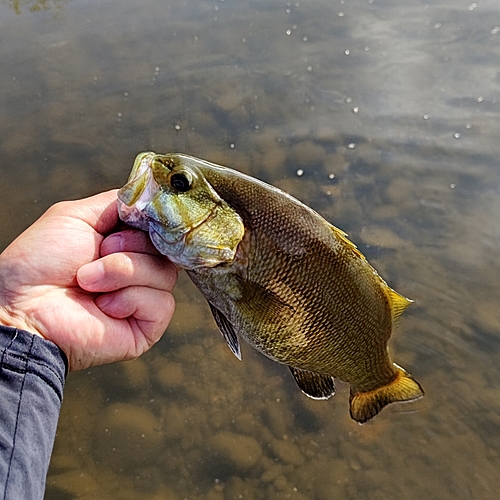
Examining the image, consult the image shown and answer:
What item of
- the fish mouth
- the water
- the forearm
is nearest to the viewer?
the forearm

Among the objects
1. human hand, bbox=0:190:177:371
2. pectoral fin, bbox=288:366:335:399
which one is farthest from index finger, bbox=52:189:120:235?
pectoral fin, bbox=288:366:335:399

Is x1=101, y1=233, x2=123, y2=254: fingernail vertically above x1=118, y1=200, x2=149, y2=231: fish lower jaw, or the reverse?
x1=118, y1=200, x2=149, y2=231: fish lower jaw

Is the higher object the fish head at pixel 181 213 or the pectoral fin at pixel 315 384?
the fish head at pixel 181 213

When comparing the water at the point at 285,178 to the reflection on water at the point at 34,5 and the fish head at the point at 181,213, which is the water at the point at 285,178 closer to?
the reflection on water at the point at 34,5

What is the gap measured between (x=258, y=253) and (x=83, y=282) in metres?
0.65

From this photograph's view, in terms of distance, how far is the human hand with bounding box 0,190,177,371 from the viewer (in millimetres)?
1852

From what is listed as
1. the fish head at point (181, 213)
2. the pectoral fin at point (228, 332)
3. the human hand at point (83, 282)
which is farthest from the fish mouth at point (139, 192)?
the pectoral fin at point (228, 332)

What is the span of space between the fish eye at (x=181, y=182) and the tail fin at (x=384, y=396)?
1066 mm

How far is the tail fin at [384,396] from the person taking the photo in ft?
6.50

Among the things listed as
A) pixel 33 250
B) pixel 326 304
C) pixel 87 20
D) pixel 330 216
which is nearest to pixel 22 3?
pixel 87 20

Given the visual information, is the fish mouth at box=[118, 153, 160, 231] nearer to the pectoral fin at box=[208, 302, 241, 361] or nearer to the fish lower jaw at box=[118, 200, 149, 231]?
the fish lower jaw at box=[118, 200, 149, 231]

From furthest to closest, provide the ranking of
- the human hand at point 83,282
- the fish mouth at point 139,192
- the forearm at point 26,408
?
the human hand at point 83,282 < the fish mouth at point 139,192 < the forearm at point 26,408

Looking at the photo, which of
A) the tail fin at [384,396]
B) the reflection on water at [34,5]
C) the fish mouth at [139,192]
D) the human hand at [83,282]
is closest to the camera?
the fish mouth at [139,192]

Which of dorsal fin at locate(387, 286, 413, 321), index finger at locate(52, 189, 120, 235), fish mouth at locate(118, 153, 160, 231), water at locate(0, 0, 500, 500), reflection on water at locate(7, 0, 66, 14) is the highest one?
reflection on water at locate(7, 0, 66, 14)
